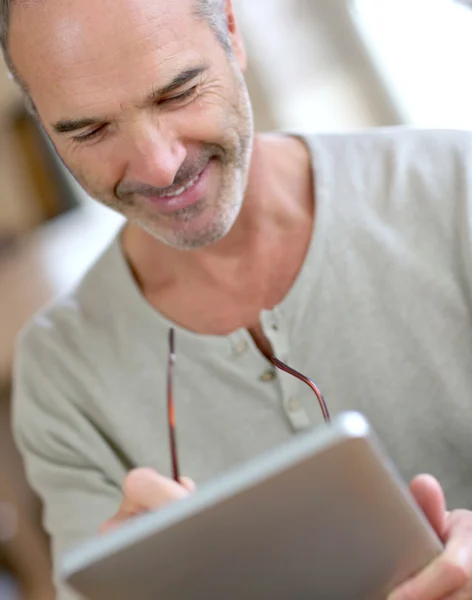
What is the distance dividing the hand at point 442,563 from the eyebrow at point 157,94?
1.61 feet

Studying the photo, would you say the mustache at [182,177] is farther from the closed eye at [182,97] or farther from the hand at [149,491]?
the hand at [149,491]

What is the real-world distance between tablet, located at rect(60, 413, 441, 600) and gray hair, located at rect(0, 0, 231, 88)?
593mm

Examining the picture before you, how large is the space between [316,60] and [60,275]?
1.06 meters

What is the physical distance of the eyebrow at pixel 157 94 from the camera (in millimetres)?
841

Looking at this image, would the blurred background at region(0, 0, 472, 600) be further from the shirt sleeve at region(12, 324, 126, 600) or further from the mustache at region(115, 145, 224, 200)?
the mustache at region(115, 145, 224, 200)

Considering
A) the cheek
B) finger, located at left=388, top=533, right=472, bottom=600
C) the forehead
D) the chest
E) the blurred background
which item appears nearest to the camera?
finger, located at left=388, top=533, right=472, bottom=600

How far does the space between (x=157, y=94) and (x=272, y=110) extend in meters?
1.25

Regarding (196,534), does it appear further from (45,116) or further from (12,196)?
(12,196)

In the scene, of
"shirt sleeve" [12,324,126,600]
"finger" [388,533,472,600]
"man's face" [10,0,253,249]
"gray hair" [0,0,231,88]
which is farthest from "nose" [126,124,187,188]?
"finger" [388,533,472,600]

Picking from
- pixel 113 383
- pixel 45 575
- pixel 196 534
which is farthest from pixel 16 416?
pixel 45 575

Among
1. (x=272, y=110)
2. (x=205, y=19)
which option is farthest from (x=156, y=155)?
(x=272, y=110)

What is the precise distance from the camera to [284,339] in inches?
38.0

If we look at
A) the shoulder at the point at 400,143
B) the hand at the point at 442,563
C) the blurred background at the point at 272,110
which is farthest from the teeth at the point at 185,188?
the blurred background at the point at 272,110

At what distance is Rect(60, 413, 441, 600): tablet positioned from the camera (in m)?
0.47
